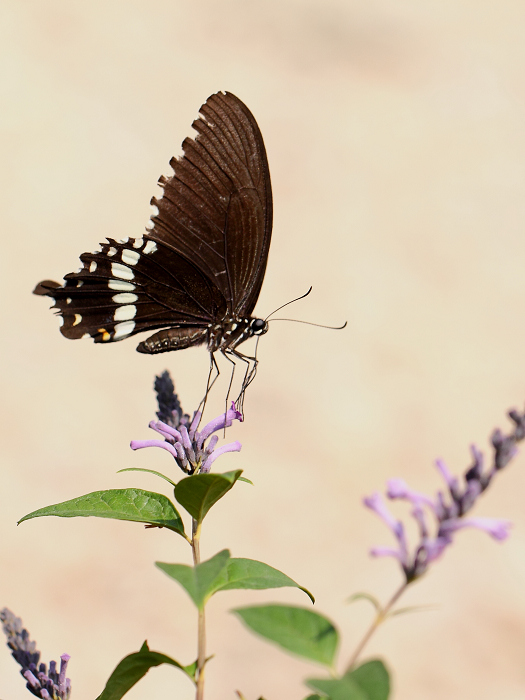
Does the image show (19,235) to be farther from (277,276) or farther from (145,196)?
(277,276)

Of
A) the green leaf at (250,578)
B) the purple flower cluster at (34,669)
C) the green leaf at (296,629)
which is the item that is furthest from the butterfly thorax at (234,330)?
the green leaf at (296,629)

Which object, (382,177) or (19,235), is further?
(382,177)

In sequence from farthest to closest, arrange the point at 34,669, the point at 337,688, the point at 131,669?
the point at 34,669 < the point at 131,669 < the point at 337,688

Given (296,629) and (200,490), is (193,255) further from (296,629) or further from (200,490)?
(296,629)

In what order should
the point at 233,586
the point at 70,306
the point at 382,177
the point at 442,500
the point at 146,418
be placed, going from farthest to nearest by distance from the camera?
1. the point at 382,177
2. the point at 146,418
3. the point at 70,306
4. the point at 233,586
5. the point at 442,500

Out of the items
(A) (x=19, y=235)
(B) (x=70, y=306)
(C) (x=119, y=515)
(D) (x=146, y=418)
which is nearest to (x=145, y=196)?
(A) (x=19, y=235)

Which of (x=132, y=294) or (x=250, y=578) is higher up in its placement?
(x=132, y=294)

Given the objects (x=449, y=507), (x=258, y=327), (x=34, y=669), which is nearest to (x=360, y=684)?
(x=449, y=507)

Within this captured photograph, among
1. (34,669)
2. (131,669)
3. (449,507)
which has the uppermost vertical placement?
(449,507)
